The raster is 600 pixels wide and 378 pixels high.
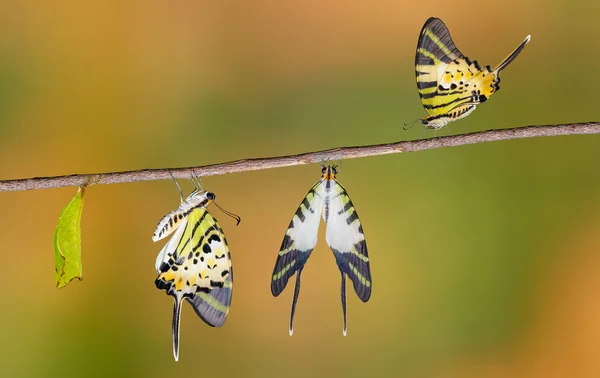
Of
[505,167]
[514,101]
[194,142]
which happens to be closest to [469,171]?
[505,167]

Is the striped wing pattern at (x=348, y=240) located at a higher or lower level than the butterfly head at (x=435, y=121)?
lower

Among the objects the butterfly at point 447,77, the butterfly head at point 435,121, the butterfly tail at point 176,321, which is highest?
the butterfly at point 447,77

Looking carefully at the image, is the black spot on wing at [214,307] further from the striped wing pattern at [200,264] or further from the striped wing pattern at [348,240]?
the striped wing pattern at [348,240]

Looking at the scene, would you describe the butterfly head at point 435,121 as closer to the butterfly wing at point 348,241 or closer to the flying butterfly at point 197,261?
the butterfly wing at point 348,241

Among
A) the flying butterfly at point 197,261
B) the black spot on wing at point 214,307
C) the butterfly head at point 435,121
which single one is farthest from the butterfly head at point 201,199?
the butterfly head at point 435,121

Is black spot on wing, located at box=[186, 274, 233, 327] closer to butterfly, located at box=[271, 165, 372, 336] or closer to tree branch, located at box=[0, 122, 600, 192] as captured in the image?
butterfly, located at box=[271, 165, 372, 336]
